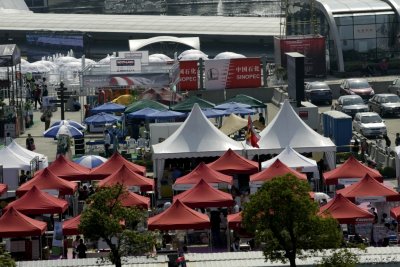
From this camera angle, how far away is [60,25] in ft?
280

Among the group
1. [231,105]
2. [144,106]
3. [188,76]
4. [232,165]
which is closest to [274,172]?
[232,165]

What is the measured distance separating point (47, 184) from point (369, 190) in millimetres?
7657

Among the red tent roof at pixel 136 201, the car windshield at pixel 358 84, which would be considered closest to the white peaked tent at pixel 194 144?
the red tent roof at pixel 136 201

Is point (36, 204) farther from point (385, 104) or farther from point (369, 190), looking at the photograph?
point (385, 104)

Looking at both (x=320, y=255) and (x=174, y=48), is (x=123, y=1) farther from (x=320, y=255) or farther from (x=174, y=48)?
(x=320, y=255)

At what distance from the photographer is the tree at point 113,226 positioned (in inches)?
1090

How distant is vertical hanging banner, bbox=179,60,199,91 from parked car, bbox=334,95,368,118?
22.5ft

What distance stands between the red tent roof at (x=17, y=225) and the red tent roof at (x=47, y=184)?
4.07 meters

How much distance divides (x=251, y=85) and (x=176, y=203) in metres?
26.4

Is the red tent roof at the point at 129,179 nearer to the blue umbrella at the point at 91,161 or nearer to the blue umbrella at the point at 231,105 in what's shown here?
the blue umbrella at the point at 91,161

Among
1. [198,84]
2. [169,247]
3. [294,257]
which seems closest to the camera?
[294,257]

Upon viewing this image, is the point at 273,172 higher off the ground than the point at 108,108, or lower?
higher

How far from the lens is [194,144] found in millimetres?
41188

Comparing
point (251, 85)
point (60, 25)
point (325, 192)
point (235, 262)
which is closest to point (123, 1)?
point (60, 25)
